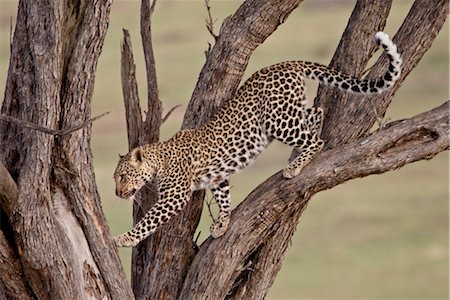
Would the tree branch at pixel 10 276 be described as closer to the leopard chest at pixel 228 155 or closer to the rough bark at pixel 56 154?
the rough bark at pixel 56 154

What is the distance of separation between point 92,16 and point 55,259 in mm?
1459

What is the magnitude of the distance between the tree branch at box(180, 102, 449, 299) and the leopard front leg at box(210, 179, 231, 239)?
6cm

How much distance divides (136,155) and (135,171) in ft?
0.36

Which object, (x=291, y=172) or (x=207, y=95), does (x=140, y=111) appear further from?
(x=291, y=172)

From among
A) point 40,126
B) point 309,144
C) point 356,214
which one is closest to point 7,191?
point 40,126

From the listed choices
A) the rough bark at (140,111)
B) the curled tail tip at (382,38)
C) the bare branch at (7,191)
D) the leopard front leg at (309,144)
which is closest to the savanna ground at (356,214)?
the rough bark at (140,111)

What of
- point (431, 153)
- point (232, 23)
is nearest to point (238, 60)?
Result: point (232, 23)

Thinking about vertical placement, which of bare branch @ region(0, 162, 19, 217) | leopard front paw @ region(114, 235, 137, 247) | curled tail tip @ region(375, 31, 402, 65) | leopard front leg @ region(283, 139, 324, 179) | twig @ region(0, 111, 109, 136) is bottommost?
bare branch @ region(0, 162, 19, 217)

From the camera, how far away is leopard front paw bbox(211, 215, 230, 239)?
9.52 m

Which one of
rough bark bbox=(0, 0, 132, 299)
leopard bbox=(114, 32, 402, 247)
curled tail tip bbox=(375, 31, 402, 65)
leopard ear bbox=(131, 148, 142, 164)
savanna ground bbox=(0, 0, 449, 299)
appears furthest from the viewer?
savanna ground bbox=(0, 0, 449, 299)

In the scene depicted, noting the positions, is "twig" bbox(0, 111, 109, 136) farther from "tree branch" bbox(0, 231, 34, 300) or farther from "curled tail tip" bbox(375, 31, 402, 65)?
"curled tail tip" bbox(375, 31, 402, 65)

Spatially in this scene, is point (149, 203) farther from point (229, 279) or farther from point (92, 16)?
point (92, 16)

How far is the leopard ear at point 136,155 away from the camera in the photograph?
9719 mm

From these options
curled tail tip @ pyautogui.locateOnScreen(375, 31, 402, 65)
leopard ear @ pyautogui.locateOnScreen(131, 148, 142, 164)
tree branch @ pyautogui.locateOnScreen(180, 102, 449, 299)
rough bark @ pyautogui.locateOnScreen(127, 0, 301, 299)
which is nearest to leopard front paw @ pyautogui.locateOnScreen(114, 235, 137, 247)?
rough bark @ pyautogui.locateOnScreen(127, 0, 301, 299)
